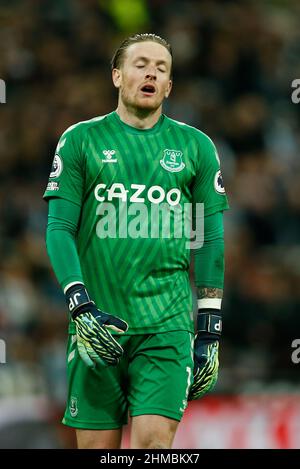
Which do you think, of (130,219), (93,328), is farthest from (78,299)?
(130,219)

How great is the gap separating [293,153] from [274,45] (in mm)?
1536

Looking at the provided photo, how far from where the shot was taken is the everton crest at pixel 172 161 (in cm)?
555

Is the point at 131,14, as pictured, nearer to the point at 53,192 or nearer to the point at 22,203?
the point at 22,203

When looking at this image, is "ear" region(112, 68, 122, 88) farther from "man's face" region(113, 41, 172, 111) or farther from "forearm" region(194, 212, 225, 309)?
"forearm" region(194, 212, 225, 309)

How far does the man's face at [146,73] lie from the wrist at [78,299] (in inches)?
37.6

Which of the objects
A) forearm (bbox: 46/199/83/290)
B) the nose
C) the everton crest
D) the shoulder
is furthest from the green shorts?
the nose

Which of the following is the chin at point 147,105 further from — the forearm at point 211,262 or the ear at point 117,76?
the forearm at point 211,262

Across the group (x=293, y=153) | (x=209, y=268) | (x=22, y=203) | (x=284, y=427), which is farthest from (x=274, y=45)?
(x=209, y=268)

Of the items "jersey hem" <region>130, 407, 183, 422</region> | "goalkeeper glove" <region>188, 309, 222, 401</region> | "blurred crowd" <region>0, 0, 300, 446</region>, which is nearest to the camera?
"jersey hem" <region>130, 407, 183, 422</region>

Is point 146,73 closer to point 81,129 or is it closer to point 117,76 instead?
point 117,76

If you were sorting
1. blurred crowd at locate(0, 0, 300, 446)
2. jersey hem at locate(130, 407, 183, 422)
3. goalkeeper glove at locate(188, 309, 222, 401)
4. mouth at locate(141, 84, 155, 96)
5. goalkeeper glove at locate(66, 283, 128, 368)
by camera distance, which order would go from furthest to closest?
blurred crowd at locate(0, 0, 300, 446) < goalkeeper glove at locate(188, 309, 222, 401) < mouth at locate(141, 84, 155, 96) < jersey hem at locate(130, 407, 183, 422) < goalkeeper glove at locate(66, 283, 128, 368)

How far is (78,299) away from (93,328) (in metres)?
0.17

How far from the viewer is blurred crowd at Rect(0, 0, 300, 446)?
33.0 feet

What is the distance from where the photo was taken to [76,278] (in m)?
5.40
